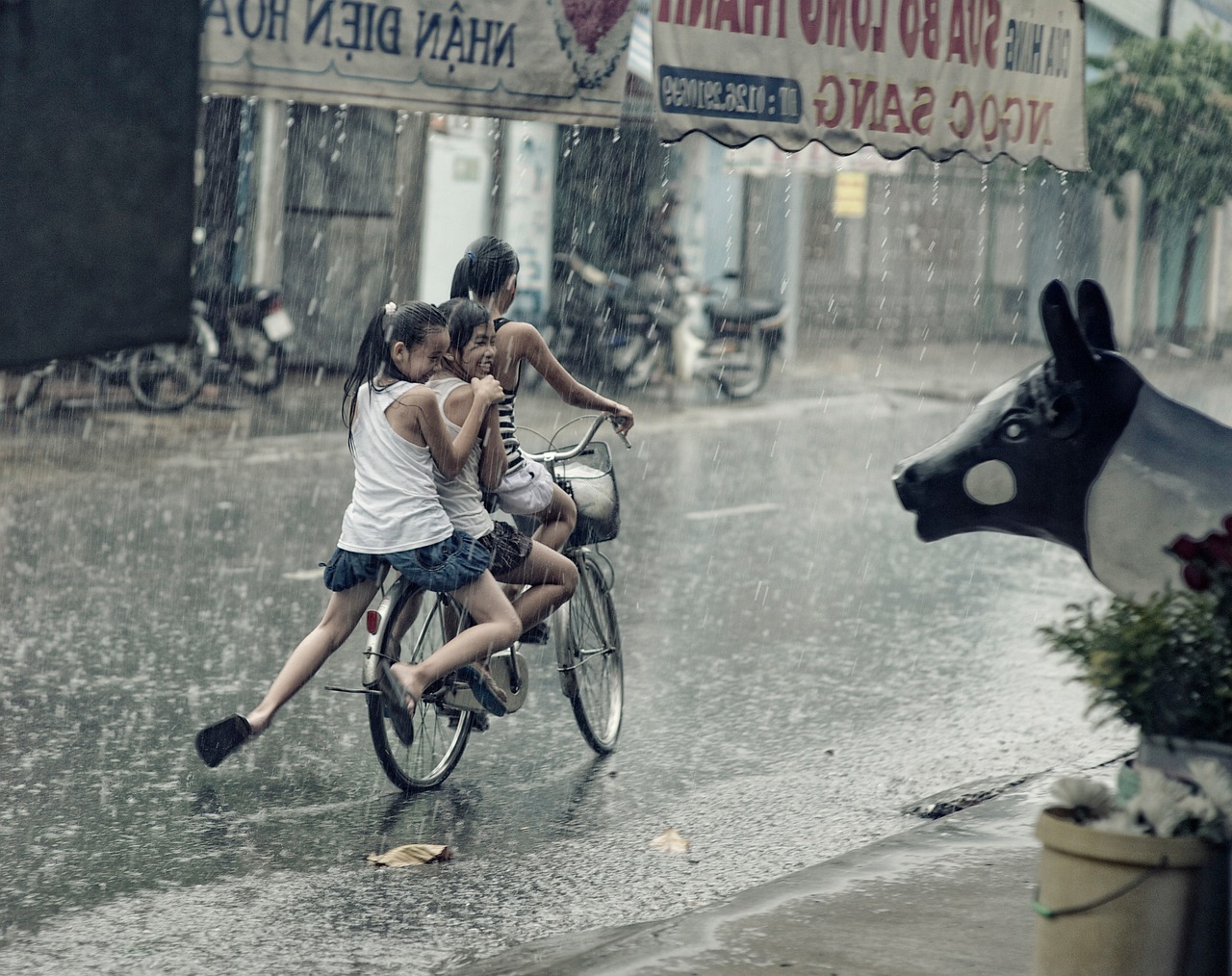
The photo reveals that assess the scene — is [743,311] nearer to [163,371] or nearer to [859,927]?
[163,371]

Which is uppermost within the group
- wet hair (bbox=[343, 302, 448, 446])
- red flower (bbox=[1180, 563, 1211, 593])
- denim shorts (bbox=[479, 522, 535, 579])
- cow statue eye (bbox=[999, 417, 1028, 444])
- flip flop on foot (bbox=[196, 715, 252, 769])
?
wet hair (bbox=[343, 302, 448, 446])

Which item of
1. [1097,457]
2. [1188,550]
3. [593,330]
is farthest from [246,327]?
[1188,550]

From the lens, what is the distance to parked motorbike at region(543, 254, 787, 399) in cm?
1844

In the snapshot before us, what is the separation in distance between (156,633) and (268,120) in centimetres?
1044

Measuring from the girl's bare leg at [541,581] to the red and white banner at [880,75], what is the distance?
1516mm

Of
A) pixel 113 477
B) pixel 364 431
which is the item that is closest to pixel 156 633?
pixel 364 431

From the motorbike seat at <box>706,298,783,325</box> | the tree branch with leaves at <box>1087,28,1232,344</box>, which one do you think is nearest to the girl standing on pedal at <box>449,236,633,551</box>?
the motorbike seat at <box>706,298,783,325</box>

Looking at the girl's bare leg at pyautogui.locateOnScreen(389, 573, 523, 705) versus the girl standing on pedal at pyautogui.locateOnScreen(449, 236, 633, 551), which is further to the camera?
the girl standing on pedal at pyautogui.locateOnScreen(449, 236, 633, 551)

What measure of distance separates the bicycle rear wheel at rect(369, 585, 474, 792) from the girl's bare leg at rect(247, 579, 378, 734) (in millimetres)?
135

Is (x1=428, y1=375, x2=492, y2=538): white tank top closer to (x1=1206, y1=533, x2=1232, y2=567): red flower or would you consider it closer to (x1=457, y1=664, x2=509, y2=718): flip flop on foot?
(x1=457, y1=664, x2=509, y2=718): flip flop on foot

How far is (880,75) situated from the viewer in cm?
702

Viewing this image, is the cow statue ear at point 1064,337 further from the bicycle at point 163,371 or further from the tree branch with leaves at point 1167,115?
the tree branch with leaves at point 1167,115

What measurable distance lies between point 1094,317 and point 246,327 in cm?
1189

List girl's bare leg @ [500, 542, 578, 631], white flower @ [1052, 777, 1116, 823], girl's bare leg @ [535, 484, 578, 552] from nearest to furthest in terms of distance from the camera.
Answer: white flower @ [1052, 777, 1116, 823] → girl's bare leg @ [500, 542, 578, 631] → girl's bare leg @ [535, 484, 578, 552]
